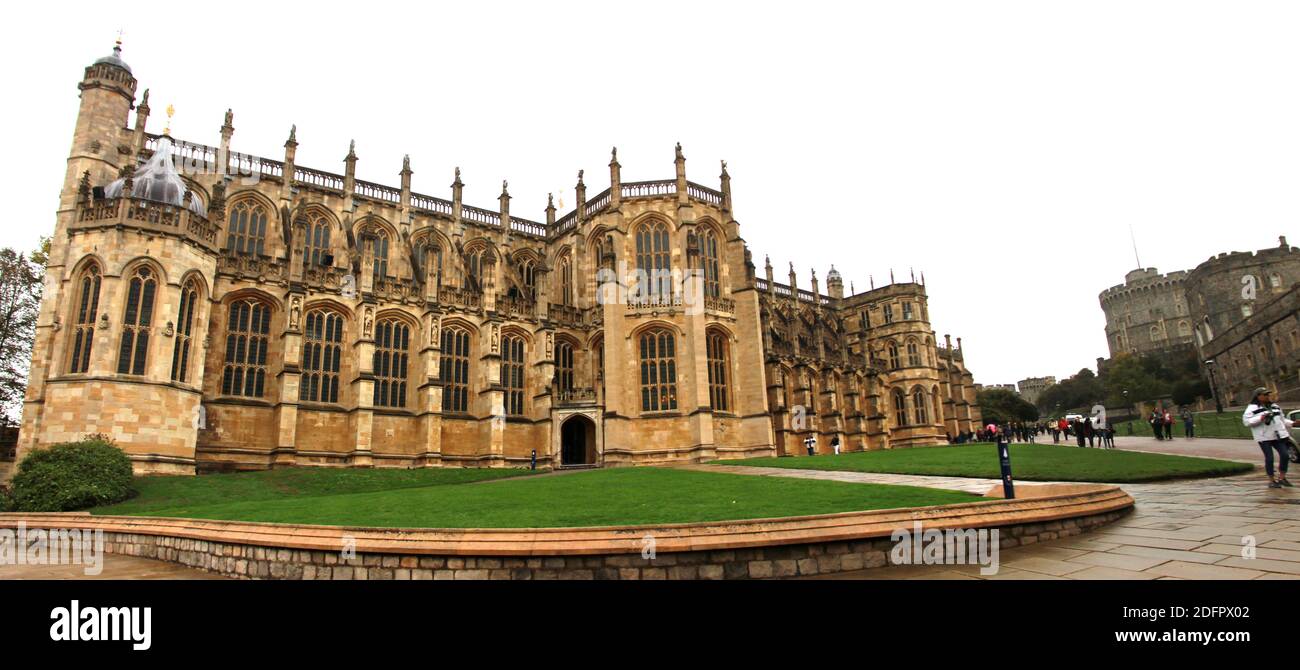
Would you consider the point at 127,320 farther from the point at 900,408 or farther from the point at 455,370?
A: the point at 900,408

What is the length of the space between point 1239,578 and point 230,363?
31730 mm

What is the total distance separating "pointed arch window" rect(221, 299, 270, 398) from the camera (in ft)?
90.4

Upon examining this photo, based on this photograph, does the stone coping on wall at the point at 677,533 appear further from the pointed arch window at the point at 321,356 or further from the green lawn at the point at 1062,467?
the pointed arch window at the point at 321,356

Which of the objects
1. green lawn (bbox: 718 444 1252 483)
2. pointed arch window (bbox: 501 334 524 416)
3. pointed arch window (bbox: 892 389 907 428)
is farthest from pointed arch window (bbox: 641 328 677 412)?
pointed arch window (bbox: 892 389 907 428)

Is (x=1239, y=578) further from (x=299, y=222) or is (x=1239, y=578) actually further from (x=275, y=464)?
(x=299, y=222)

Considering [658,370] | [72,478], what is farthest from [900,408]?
[72,478]

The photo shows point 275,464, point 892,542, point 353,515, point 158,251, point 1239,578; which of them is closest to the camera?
point 1239,578

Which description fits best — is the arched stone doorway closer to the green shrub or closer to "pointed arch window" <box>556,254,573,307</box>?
"pointed arch window" <box>556,254,573,307</box>

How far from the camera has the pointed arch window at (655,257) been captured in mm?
35531

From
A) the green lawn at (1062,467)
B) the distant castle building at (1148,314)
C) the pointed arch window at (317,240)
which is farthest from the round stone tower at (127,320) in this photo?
the distant castle building at (1148,314)

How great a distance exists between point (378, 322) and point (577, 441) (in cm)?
1246

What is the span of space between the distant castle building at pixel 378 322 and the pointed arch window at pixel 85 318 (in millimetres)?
72
